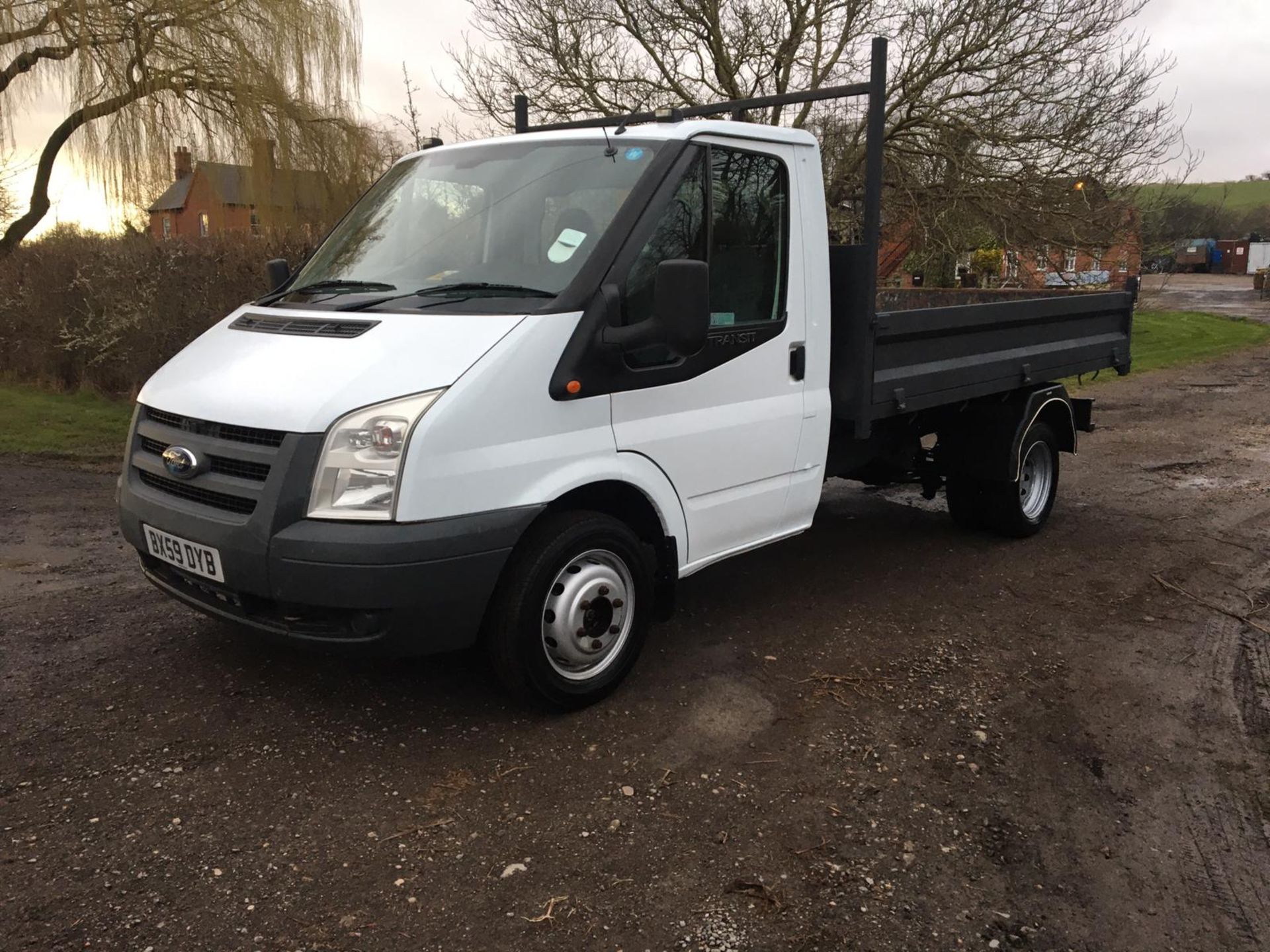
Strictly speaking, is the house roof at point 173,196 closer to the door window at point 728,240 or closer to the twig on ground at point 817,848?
the door window at point 728,240

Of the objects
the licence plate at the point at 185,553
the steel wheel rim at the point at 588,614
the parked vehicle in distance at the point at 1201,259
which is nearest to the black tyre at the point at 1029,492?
the steel wheel rim at the point at 588,614

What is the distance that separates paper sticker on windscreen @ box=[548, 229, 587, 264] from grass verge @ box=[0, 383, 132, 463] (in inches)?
271

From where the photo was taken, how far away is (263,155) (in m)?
11.7

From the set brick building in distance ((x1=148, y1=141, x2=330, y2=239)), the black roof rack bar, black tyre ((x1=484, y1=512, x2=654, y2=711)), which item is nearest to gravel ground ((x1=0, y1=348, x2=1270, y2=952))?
black tyre ((x1=484, y1=512, x2=654, y2=711))

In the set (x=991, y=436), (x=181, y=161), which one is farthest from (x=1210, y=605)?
(x=181, y=161)

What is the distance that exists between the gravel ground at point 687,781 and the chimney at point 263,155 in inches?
297

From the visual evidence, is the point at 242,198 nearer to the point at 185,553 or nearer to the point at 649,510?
the point at 185,553

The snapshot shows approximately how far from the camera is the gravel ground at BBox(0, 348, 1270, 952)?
9.09ft

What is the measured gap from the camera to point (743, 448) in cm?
437

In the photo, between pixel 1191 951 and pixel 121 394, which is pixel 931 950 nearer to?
pixel 1191 951

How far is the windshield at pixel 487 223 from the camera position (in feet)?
12.6

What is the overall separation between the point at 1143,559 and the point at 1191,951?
3.90 m

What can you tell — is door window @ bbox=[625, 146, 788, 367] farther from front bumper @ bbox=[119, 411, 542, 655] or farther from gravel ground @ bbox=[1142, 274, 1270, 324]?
gravel ground @ bbox=[1142, 274, 1270, 324]

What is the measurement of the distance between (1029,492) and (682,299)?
4170 mm
